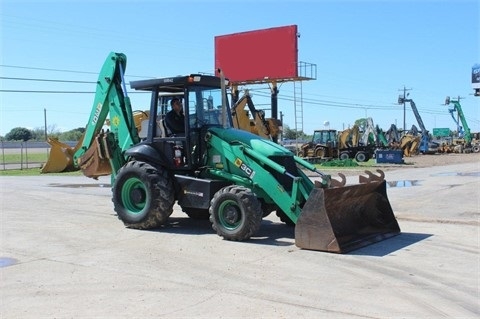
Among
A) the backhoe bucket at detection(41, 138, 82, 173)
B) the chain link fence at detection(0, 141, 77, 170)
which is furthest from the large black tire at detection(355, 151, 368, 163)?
the chain link fence at detection(0, 141, 77, 170)

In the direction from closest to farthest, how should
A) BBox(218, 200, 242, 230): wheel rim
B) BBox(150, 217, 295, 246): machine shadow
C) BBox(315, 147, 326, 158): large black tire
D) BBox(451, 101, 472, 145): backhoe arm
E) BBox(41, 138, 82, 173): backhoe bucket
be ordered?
1. BBox(218, 200, 242, 230): wheel rim
2. BBox(150, 217, 295, 246): machine shadow
3. BBox(41, 138, 82, 173): backhoe bucket
4. BBox(315, 147, 326, 158): large black tire
5. BBox(451, 101, 472, 145): backhoe arm

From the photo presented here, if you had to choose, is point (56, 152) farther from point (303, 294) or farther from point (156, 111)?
point (303, 294)

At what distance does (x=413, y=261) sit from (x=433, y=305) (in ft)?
6.65

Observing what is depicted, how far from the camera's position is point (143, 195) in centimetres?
1017

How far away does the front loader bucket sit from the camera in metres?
8.08

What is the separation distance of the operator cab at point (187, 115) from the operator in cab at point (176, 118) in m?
0.07

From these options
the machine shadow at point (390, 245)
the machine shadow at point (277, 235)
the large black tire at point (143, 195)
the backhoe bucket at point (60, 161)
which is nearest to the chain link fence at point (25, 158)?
the backhoe bucket at point (60, 161)

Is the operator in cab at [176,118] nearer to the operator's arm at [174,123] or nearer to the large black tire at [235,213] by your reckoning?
the operator's arm at [174,123]

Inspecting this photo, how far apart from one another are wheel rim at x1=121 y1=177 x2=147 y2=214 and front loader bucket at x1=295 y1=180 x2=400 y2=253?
331cm

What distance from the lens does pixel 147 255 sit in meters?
8.00

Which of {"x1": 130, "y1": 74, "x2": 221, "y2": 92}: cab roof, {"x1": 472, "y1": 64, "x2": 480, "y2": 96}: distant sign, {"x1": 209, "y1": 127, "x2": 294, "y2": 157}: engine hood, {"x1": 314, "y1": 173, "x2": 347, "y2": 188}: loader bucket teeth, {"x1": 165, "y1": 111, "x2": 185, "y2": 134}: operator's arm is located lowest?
{"x1": 314, "y1": 173, "x2": 347, "y2": 188}: loader bucket teeth

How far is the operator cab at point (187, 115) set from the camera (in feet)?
32.4

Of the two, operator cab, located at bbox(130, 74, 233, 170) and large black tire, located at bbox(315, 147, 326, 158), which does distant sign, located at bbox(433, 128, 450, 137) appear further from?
operator cab, located at bbox(130, 74, 233, 170)

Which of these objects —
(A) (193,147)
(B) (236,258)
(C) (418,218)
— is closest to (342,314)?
(B) (236,258)
